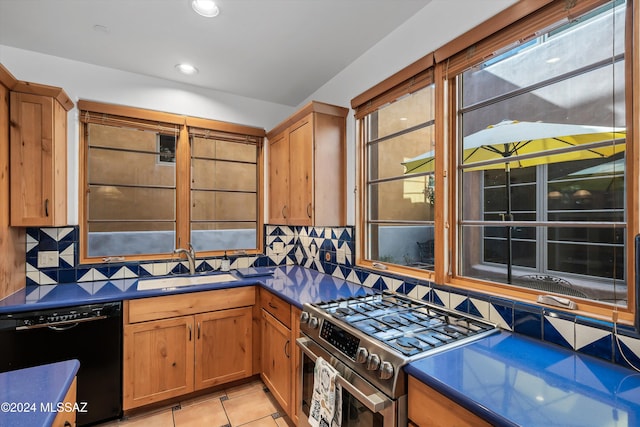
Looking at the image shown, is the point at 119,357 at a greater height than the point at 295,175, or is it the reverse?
the point at 295,175

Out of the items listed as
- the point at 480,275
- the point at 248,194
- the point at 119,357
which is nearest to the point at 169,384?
the point at 119,357

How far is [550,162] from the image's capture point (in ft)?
4.45

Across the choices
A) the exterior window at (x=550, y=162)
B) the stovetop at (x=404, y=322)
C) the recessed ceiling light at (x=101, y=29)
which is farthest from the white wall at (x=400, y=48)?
the recessed ceiling light at (x=101, y=29)

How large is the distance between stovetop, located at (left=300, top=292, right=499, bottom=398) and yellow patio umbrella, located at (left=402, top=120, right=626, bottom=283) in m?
0.42

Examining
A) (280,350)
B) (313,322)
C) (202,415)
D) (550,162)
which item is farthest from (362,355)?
(202,415)

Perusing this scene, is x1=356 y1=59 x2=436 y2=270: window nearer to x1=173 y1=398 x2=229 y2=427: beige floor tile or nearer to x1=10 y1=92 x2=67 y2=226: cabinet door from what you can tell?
x1=173 y1=398 x2=229 y2=427: beige floor tile

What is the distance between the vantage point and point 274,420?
81.9 inches

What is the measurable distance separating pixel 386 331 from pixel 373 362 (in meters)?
0.21

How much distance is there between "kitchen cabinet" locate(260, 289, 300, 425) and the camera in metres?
1.92

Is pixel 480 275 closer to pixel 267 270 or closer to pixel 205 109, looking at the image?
pixel 267 270

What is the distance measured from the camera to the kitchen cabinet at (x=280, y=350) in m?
1.92

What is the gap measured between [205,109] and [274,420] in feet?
9.01

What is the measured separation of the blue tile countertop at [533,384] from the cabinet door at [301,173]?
4.98 feet

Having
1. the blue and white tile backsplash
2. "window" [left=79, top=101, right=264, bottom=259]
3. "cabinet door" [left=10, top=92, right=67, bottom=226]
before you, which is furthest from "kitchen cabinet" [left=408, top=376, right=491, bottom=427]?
"cabinet door" [left=10, top=92, right=67, bottom=226]
